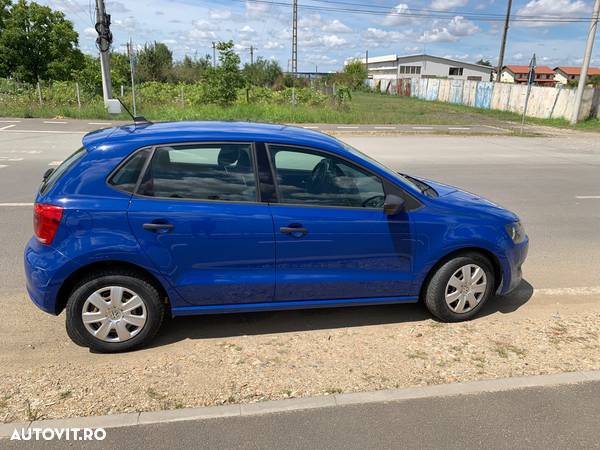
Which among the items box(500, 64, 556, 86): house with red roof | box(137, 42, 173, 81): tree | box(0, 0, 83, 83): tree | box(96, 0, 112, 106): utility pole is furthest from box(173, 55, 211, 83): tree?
box(500, 64, 556, 86): house with red roof

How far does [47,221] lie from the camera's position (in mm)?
3230

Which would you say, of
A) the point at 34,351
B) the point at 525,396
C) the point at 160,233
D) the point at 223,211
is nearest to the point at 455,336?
the point at 525,396

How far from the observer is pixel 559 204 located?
849cm

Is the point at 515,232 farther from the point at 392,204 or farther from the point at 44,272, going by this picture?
the point at 44,272

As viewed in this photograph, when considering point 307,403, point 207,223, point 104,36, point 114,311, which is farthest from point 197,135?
point 104,36

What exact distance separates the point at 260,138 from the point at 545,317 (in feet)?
9.43

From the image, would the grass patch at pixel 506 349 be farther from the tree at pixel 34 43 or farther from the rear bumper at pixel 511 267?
the tree at pixel 34 43

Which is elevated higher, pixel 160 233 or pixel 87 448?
pixel 160 233

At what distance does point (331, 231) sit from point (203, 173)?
3.35 ft

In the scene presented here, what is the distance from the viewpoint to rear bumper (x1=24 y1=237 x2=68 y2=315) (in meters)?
3.23

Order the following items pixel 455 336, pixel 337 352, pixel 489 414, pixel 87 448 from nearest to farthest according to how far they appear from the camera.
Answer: pixel 87 448, pixel 489 414, pixel 337 352, pixel 455 336

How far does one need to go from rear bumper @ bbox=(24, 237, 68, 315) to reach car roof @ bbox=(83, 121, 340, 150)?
2.59 ft

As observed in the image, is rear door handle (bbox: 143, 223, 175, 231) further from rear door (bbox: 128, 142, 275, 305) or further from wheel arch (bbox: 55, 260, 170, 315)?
wheel arch (bbox: 55, 260, 170, 315)

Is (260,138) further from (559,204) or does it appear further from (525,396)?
(559,204)
